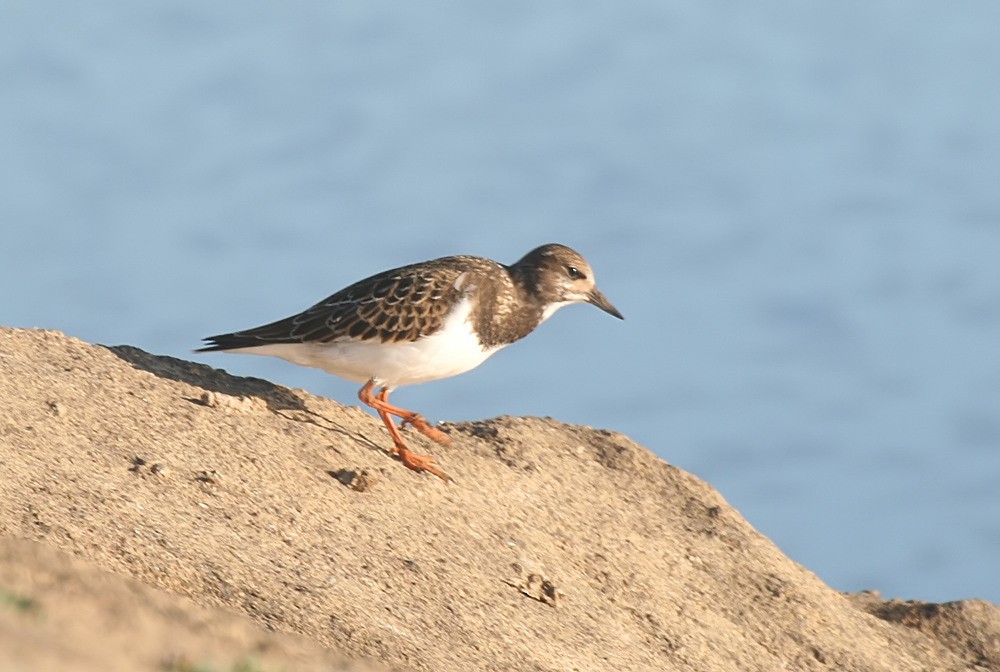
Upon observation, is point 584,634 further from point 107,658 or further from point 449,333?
A: point 107,658

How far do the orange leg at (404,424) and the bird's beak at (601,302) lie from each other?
1837 millimetres

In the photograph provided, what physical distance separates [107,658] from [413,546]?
4857mm

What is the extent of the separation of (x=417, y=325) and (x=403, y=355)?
283 mm

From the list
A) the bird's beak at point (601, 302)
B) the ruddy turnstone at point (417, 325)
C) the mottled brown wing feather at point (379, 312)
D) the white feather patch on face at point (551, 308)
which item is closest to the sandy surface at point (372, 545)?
the ruddy turnstone at point (417, 325)

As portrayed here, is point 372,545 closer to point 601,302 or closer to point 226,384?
point 226,384

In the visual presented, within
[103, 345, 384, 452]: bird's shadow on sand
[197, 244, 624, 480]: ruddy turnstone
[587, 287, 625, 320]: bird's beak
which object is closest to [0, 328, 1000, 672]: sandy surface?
[103, 345, 384, 452]: bird's shadow on sand

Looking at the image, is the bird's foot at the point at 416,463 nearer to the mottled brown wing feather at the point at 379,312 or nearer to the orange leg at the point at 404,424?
the orange leg at the point at 404,424

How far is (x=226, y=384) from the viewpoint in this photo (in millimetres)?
12359

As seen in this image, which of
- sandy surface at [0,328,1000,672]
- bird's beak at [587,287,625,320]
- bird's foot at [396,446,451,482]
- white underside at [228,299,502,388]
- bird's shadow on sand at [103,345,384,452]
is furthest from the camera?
bird's beak at [587,287,625,320]

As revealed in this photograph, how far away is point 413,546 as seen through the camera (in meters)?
10.6

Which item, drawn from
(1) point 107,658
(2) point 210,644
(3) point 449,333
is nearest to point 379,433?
(3) point 449,333

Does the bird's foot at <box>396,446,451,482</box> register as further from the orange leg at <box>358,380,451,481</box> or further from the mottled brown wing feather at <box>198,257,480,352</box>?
the mottled brown wing feather at <box>198,257,480,352</box>

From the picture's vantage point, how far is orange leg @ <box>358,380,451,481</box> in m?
11.8

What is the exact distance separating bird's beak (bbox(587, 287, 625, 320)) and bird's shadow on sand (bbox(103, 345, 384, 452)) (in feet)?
8.23
